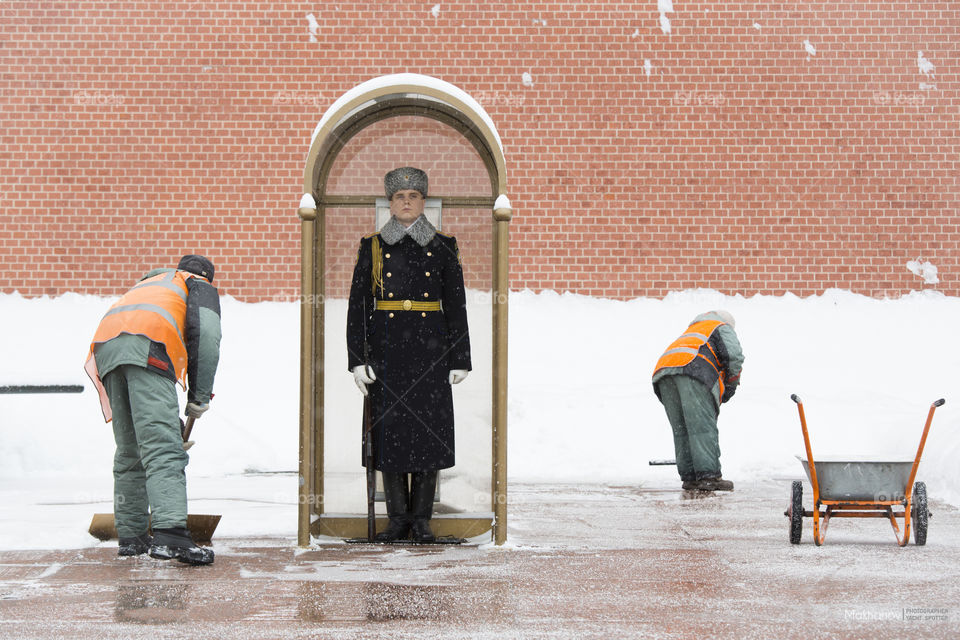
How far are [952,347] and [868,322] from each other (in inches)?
39.0

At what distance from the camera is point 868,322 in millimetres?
12453

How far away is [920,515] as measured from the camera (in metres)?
5.78

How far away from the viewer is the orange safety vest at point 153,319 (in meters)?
5.28

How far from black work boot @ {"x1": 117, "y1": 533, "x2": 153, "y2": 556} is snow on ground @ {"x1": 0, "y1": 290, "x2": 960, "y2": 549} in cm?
340

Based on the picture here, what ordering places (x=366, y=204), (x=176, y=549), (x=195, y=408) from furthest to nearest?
(x=366, y=204)
(x=195, y=408)
(x=176, y=549)

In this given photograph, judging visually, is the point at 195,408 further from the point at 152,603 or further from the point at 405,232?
the point at 405,232

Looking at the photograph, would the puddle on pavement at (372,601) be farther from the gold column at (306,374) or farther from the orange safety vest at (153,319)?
the orange safety vest at (153,319)

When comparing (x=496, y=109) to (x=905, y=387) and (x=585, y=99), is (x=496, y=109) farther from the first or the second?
(x=905, y=387)

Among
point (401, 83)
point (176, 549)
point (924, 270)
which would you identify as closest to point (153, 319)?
point (176, 549)

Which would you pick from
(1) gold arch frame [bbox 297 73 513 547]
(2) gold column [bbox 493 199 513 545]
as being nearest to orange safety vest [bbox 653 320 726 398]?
(1) gold arch frame [bbox 297 73 513 547]

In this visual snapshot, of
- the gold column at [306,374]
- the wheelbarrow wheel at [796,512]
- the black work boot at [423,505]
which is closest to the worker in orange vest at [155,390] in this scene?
the gold column at [306,374]

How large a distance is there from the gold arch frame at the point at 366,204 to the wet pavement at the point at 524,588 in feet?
1.01

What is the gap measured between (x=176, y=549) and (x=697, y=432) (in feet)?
15.8

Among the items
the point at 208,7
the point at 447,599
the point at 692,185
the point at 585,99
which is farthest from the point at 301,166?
the point at 447,599
